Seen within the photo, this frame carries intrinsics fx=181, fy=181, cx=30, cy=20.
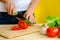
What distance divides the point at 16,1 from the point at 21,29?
33 centimetres

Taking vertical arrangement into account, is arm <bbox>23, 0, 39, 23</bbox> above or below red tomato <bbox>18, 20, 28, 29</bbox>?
above

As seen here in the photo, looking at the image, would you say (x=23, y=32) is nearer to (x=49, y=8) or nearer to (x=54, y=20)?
(x=54, y=20)

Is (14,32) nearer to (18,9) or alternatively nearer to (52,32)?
(52,32)

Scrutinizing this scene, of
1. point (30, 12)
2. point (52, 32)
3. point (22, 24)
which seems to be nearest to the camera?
point (52, 32)

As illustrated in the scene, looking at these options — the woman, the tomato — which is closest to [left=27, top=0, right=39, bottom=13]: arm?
the woman

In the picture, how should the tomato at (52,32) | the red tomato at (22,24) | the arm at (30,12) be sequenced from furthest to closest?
1. the arm at (30,12)
2. the red tomato at (22,24)
3. the tomato at (52,32)

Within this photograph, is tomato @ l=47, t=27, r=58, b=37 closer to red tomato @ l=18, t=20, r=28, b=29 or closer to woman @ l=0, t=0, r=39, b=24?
red tomato @ l=18, t=20, r=28, b=29

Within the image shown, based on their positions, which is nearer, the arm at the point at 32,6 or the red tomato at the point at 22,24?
the red tomato at the point at 22,24

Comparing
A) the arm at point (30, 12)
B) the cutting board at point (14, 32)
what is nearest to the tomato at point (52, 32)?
the cutting board at point (14, 32)

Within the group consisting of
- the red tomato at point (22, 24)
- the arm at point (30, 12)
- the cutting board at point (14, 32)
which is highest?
the arm at point (30, 12)

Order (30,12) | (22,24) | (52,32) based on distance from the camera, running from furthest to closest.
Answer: (30,12) < (22,24) < (52,32)

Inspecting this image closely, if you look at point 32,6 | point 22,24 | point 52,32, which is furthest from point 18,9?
point 52,32

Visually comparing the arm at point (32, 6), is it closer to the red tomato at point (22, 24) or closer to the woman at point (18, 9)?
the woman at point (18, 9)

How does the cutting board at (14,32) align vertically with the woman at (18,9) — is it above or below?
below
